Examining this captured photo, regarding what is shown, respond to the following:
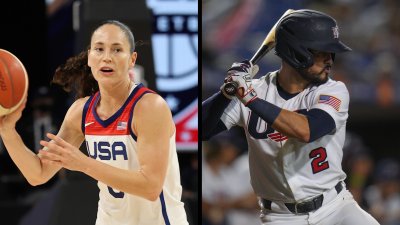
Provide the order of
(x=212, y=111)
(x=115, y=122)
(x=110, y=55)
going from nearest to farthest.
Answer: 1. (x=115, y=122)
2. (x=110, y=55)
3. (x=212, y=111)

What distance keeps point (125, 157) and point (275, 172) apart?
914 mm

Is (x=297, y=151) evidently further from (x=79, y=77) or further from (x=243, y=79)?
(x=79, y=77)

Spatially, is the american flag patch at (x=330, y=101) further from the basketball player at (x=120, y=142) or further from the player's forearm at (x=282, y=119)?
the basketball player at (x=120, y=142)

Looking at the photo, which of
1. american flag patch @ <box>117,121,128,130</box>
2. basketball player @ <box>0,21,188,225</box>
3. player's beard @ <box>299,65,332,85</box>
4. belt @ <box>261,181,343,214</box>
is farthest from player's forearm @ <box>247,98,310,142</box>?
american flag patch @ <box>117,121,128,130</box>

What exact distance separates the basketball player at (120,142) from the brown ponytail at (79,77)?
0.03 m

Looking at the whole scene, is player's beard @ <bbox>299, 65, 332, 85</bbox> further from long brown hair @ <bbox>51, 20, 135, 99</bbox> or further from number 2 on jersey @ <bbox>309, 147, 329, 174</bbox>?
long brown hair @ <bbox>51, 20, 135, 99</bbox>

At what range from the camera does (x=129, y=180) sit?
324 centimetres

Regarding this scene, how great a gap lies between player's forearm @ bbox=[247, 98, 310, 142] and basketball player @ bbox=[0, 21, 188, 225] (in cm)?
58

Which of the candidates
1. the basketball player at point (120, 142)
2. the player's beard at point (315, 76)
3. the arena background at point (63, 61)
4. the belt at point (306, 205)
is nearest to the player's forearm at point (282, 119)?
the player's beard at point (315, 76)

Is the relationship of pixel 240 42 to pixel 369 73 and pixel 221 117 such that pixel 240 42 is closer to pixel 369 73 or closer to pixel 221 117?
pixel 221 117

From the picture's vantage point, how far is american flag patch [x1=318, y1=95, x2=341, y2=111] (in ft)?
12.7

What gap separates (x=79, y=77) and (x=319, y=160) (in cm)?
141

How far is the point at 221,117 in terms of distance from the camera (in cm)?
404

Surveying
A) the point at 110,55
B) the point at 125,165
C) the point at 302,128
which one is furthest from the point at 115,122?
the point at 302,128
